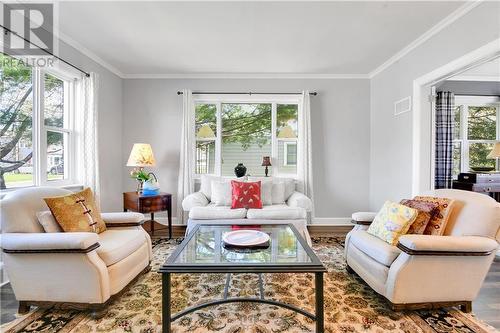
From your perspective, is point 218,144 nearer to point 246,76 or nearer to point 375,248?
point 246,76

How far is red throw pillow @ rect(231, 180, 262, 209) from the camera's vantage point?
3.49 m

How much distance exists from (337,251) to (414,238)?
148cm

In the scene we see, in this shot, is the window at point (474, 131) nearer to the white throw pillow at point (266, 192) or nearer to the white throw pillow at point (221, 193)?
the white throw pillow at point (266, 192)

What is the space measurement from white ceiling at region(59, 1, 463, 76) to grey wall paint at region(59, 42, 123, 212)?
24 centimetres

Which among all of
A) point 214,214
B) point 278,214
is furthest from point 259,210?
point 214,214

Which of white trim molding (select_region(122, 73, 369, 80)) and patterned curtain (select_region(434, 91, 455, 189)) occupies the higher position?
white trim molding (select_region(122, 73, 369, 80))

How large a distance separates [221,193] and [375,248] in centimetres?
216

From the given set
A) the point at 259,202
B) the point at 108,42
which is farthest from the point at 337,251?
the point at 108,42

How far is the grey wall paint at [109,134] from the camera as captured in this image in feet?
12.5

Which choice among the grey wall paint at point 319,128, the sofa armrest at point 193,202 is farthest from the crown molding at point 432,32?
the sofa armrest at point 193,202

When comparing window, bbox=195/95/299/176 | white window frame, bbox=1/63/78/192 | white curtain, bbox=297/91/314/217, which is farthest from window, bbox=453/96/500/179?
white window frame, bbox=1/63/78/192

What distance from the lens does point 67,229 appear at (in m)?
2.07

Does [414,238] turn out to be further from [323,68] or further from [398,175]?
[323,68]

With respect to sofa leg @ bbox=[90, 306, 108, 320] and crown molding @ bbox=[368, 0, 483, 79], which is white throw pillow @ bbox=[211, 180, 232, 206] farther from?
crown molding @ bbox=[368, 0, 483, 79]
